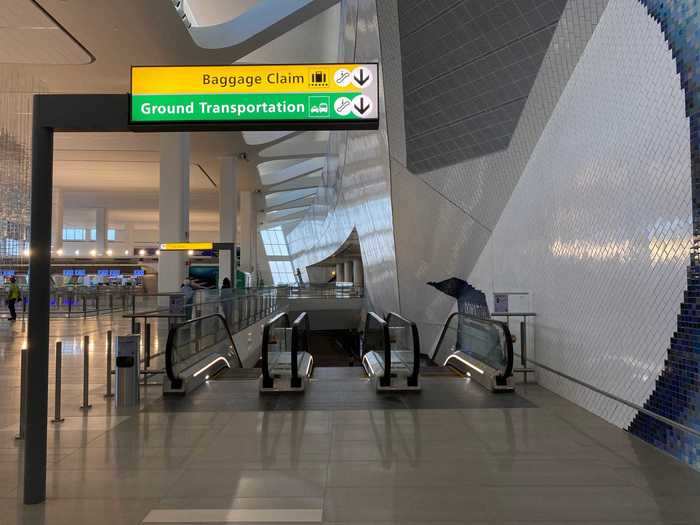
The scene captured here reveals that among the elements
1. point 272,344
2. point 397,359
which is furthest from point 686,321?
point 272,344

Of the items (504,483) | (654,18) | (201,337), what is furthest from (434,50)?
(504,483)

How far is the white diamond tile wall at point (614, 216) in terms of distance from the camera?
5.17 m

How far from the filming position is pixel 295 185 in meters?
46.0

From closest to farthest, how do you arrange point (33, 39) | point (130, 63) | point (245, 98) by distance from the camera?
point (245, 98) → point (33, 39) → point (130, 63)

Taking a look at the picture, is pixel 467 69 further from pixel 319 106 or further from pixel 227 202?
pixel 227 202

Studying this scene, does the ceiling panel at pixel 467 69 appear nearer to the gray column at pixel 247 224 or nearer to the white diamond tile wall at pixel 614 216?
the white diamond tile wall at pixel 614 216

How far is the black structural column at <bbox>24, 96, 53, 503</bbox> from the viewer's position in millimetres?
3990

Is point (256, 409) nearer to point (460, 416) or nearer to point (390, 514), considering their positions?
point (460, 416)

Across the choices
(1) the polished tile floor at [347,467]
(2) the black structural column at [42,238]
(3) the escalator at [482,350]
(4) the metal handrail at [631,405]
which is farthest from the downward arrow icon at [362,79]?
(3) the escalator at [482,350]

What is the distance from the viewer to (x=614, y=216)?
611 centimetres

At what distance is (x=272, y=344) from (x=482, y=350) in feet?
11.1

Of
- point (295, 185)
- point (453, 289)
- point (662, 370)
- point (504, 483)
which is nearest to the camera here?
point (504, 483)

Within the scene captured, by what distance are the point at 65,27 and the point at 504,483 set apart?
1411 centimetres

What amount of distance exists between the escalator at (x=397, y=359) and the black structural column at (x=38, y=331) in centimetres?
479
